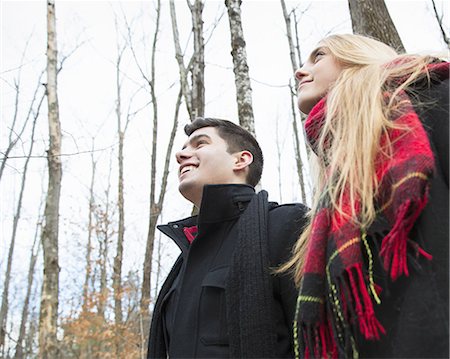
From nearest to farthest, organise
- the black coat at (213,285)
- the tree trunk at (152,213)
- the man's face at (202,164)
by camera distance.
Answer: the black coat at (213,285), the man's face at (202,164), the tree trunk at (152,213)

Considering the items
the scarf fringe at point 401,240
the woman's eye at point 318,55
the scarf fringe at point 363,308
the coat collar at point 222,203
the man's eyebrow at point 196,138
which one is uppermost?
the woman's eye at point 318,55

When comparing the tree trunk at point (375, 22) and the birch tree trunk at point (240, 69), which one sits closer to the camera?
the tree trunk at point (375, 22)

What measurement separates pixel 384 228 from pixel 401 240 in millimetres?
70

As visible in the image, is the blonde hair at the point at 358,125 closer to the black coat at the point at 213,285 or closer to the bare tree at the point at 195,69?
the black coat at the point at 213,285

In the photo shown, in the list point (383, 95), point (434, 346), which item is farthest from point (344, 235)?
point (383, 95)

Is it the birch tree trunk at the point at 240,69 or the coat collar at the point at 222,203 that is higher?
the birch tree trunk at the point at 240,69

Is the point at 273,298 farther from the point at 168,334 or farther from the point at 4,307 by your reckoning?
the point at 4,307

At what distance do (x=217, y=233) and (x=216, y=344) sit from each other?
0.55 meters

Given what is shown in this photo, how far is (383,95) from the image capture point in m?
1.63

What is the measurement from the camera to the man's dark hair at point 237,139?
2648 mm

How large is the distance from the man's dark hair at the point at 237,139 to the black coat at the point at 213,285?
0.36 metres

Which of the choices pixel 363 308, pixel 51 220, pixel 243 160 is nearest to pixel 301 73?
pixel 243 160

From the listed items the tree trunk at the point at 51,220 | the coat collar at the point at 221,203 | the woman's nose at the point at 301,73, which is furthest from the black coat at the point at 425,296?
the tree trunk at the point at 51,220

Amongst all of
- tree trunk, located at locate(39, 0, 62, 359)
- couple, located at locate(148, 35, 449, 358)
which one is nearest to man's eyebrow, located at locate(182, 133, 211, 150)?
couple, located at locate(148, 35, 449, 358)
